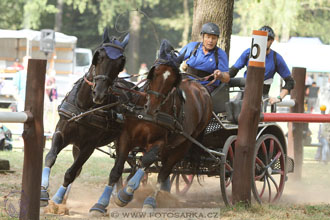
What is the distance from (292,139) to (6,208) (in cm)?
550

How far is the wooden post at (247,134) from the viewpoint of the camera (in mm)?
6969

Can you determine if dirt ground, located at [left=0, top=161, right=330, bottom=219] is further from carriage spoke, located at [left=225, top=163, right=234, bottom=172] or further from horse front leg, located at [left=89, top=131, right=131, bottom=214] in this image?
carriage spoke, located at [left=225, top=163, right=234, bottom=172]

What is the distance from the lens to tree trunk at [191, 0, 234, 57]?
9.70 metres

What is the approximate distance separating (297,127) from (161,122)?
4.67m

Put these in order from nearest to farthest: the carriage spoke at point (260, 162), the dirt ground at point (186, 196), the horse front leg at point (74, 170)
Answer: the horse front leg at point (74, 170) < the dirt ground at point (186, 196) < the carriage spoke at point (260, 162)

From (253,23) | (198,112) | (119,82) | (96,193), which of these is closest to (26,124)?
(119,82)

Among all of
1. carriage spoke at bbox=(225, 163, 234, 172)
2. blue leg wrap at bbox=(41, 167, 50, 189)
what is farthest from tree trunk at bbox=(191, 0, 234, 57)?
blue leg wrap at bbox=(41, 167, 50, 189)

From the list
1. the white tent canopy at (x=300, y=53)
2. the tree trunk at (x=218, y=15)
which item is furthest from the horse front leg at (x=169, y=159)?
the white tent canopy at (x=300, y=53)

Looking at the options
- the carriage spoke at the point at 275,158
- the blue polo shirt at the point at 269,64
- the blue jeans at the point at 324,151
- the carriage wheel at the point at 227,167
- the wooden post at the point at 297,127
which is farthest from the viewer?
the blue jeans at the point at 324,151

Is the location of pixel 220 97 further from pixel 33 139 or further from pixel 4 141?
pixel 4 141

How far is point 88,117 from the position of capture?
6.72 metres

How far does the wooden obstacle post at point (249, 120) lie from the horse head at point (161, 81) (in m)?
0.88

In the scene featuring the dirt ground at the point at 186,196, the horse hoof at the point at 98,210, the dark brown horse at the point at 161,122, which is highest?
the dark brown horse at the point at 161,122

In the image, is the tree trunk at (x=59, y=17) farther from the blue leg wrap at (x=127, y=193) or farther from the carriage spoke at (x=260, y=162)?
the blue leg wrap at (x=127, y=193)
